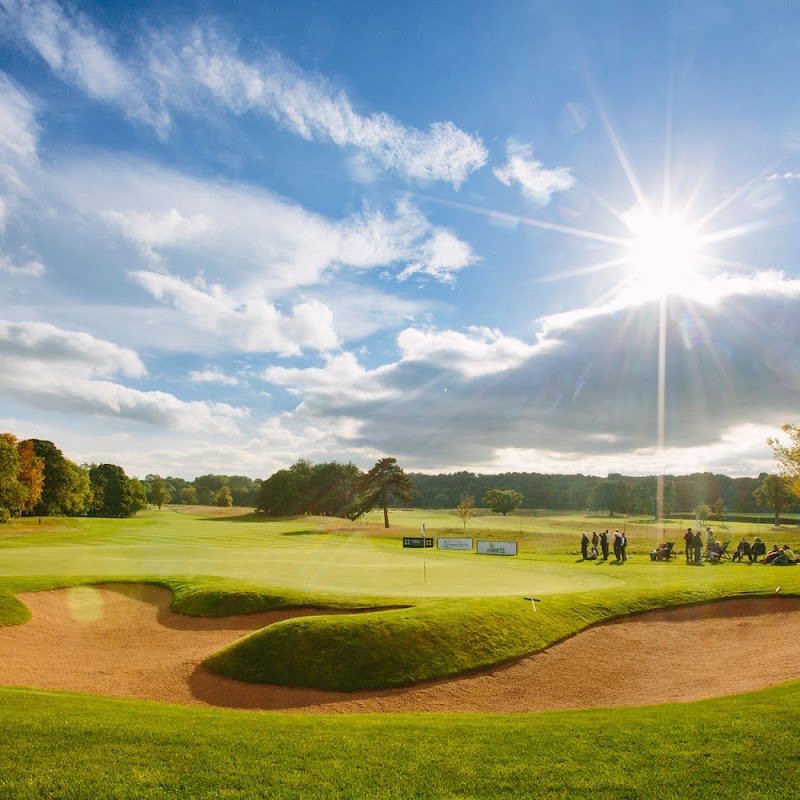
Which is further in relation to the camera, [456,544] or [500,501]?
[500,501]

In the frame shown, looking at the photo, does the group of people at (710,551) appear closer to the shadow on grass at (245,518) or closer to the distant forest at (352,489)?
the distant forest at (352,489)

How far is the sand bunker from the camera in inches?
506

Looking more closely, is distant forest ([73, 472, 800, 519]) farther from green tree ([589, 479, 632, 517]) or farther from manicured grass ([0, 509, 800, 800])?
manicured grass ([0, 509, 800, 800])

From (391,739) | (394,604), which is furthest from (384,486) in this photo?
(391,739)

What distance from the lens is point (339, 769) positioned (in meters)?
7.61

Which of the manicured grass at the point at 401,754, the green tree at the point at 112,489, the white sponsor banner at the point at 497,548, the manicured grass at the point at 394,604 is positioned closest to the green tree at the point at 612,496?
the white sponsor banner at the point at 497,548

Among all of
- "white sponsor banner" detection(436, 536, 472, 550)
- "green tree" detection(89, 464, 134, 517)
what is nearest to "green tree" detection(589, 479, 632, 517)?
"white sponsor banner" detection(436, 536, 472, 550)

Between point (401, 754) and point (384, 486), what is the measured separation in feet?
286

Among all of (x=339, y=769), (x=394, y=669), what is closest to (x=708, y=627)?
(x=394, y=669)

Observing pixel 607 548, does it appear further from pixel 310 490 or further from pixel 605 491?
pixel 605 491

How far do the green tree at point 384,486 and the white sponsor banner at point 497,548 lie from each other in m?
39.5

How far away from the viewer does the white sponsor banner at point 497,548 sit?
50531mm

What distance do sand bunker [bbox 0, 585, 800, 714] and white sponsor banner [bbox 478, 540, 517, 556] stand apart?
30698 mm

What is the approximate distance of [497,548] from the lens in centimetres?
5112
